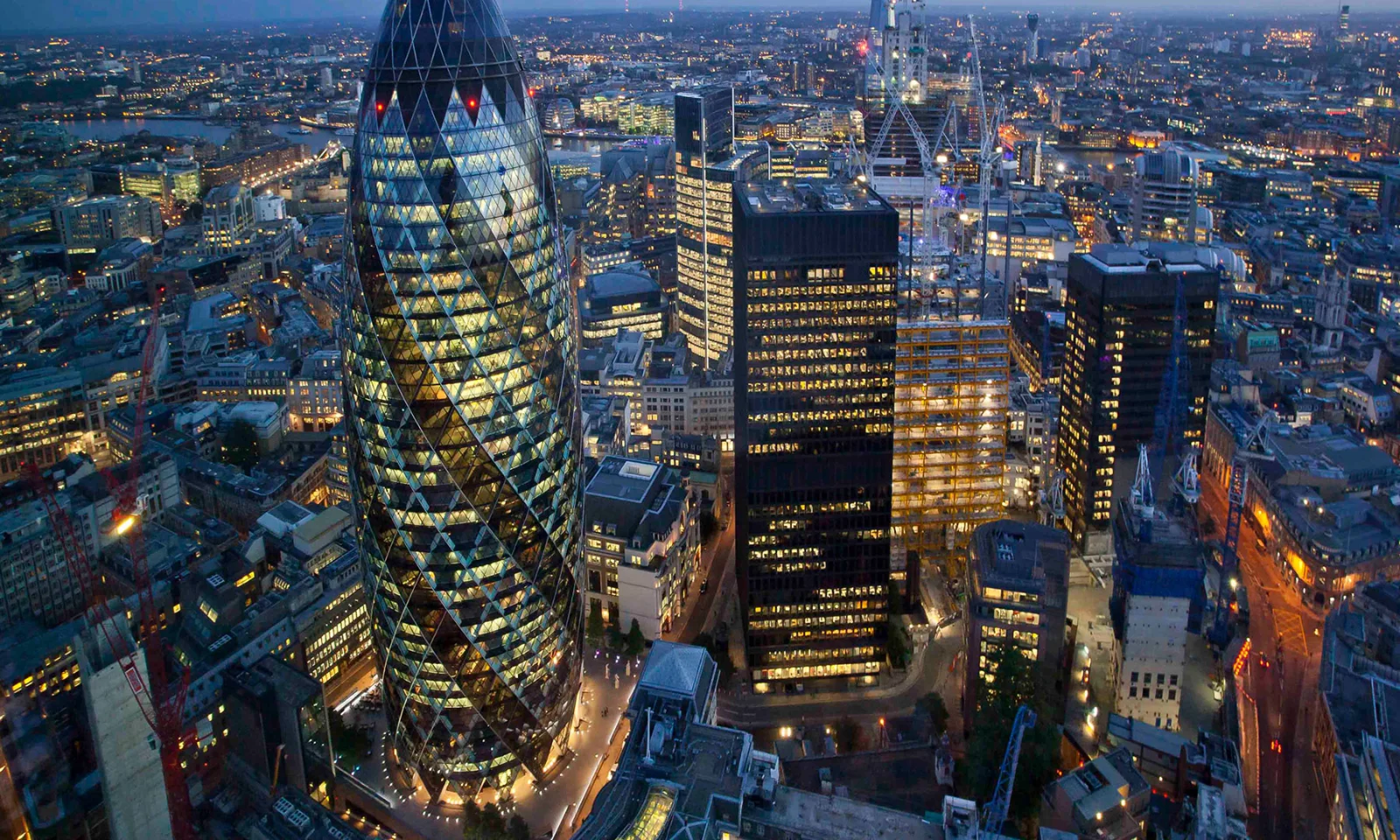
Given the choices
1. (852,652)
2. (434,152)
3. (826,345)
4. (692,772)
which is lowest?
(852,652)

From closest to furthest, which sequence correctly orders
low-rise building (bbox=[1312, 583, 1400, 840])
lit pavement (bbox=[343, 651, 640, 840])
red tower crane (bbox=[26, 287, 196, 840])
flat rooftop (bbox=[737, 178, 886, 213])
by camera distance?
1. low-rise building (bbox=[1312, 583, 1400, 840])
2. red tower crane (bbox=[26, 287, 196, 840])
3. lit pavement (bbox=[343, 651, 640, 840])
4. flat rooftop (bbox=[737, 178, 886, 213])

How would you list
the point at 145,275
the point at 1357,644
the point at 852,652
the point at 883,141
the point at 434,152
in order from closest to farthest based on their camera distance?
1. the point at 434,152
2. the point at 1357,644
3. the point at 852,652
4. the point at 145,275
5. the point at 883,141

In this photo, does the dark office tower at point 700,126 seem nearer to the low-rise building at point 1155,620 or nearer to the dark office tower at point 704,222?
the dark office tower at point 704,222

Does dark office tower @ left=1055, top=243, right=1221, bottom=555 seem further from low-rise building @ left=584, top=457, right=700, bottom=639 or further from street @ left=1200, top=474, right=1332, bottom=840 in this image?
low-rise building @ left=584, top=457, right=700, bottom=639

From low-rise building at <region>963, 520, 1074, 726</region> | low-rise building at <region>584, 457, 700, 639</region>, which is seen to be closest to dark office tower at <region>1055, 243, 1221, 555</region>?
low-rise building at <region>963, 520, 1074, 726</region>

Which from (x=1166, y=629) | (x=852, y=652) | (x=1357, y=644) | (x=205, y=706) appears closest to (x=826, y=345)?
(x=852, y=652)

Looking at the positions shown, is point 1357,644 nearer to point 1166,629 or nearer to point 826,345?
point 1166,629
